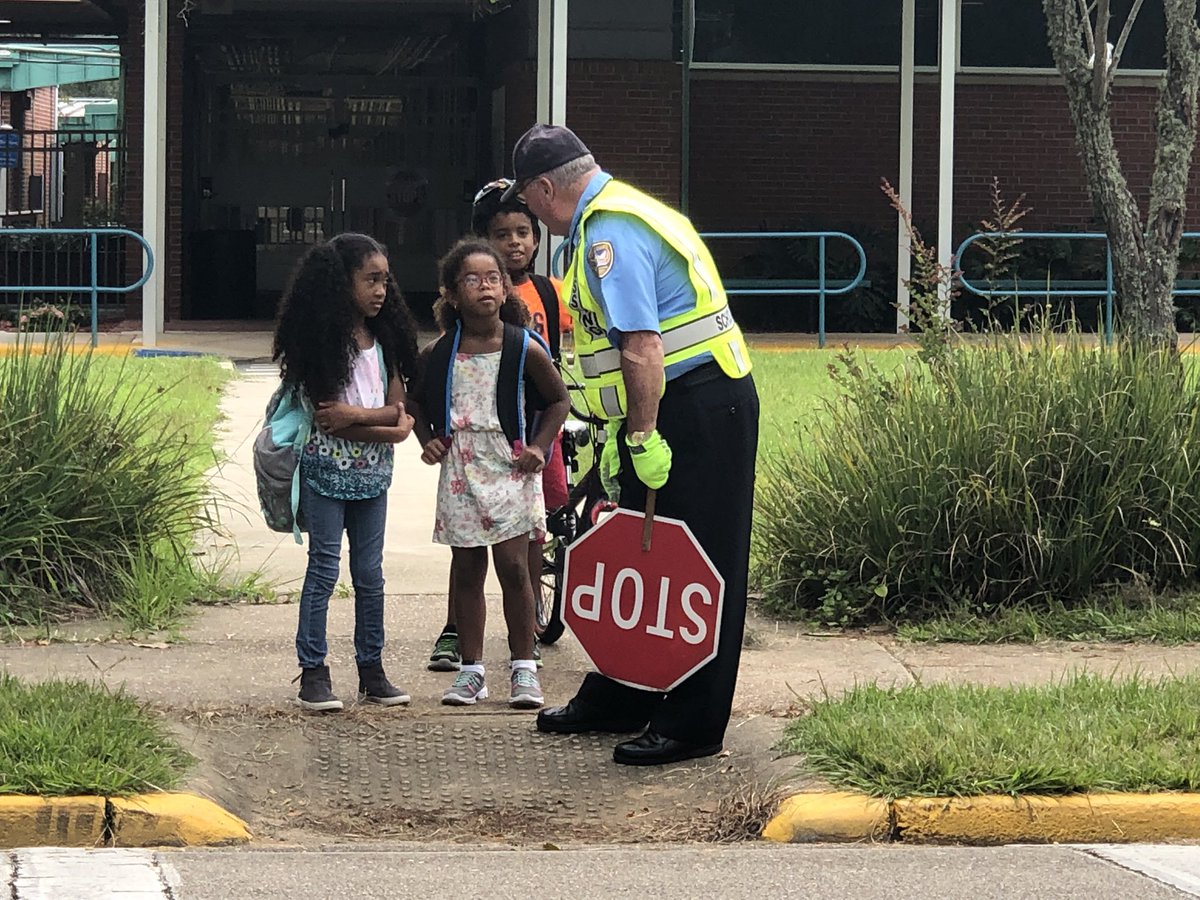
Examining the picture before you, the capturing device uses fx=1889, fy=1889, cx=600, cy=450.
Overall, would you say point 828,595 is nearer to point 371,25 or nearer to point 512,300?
point 512,300

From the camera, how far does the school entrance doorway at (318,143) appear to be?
21578mm

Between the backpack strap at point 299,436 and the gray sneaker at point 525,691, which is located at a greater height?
the backpack strap at point 299,436

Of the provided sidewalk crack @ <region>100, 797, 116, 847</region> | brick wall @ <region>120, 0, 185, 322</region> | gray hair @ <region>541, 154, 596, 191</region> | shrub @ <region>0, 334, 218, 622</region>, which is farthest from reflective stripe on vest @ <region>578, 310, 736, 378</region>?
brick wall @ <region>120, 0, 185, 322</region>

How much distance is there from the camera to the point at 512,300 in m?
6.66

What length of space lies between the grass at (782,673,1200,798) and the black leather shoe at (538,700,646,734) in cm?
67

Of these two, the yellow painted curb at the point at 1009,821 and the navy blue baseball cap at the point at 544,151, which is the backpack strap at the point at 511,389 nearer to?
the navy blue baseball cap at the point at 544,151

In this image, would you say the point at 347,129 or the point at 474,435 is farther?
the point at 347,129

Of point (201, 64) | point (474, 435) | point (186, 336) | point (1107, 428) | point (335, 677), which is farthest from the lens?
point (201, 64)

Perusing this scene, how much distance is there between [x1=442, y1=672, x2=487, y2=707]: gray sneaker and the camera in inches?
259

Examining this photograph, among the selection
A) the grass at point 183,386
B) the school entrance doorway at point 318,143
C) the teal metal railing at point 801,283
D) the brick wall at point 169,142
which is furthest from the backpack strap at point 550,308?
the school entrance doorway at point 318,143

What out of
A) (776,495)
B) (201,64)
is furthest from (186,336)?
(776,495)

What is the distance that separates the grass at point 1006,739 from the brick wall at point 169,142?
15162 mm

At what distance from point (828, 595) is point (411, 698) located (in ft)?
6.54

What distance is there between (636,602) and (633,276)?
103cm
